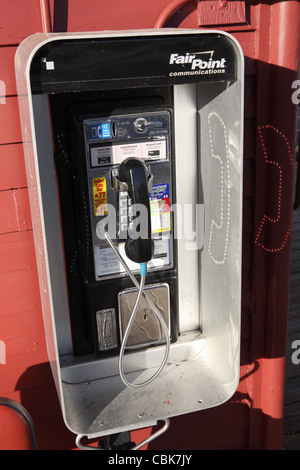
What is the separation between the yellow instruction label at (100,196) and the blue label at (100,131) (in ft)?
0.44

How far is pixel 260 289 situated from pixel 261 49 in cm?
98

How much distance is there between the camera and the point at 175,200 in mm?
1820

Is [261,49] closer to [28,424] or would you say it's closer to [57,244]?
[57,244]

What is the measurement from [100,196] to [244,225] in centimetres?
73

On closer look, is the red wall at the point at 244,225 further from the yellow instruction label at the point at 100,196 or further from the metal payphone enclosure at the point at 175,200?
the yellow instruction label at the point at 100,196

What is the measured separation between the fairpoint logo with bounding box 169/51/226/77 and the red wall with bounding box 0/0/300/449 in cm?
40

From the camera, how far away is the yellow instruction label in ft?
5.49

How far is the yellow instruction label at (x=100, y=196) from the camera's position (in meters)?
1.67

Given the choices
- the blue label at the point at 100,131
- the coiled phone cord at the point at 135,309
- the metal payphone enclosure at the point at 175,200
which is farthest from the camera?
the coiled phone cord at the point at 135,309

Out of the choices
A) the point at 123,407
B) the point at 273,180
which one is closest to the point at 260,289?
the point at 273,180

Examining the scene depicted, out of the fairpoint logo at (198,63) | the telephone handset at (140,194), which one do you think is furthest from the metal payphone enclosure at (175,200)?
the telephone handset at (140,194)

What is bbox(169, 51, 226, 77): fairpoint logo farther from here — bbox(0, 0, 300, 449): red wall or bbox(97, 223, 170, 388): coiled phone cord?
bbox(97, 223, 170, 388): coiled phone cord

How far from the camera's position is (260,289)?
7.37 ft

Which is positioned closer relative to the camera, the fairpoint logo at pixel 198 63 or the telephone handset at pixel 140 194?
the fairpoint logo at pixel 198 63
